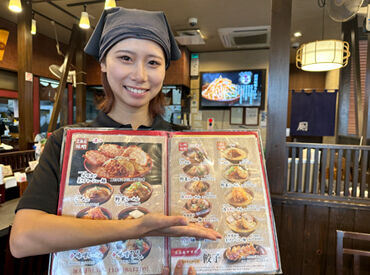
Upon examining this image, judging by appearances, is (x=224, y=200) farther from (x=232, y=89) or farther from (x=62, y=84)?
(x=232, y=89)

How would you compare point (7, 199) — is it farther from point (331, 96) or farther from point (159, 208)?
point (331, 96)

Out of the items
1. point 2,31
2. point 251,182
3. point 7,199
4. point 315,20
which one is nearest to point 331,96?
point 315,20

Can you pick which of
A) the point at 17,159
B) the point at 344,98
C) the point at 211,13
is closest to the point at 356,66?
the point at 344,98

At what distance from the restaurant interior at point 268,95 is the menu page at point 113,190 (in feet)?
0.70

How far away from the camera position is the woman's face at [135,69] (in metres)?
0.78

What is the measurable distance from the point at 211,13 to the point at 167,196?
12.3 feet

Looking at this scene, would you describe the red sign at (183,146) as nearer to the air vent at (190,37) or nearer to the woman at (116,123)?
the woman at (116,123)

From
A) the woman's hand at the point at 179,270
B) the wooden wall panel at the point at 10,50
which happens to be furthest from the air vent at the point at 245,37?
the woman's hand at the point at 179,270

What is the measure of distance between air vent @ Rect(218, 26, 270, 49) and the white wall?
11.8 inches

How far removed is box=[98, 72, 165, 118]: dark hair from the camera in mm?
946

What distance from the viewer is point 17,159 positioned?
2.37m

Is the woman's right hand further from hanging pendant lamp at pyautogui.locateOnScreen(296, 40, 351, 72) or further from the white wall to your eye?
the white wall

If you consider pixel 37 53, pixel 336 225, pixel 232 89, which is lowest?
pixel 336 225

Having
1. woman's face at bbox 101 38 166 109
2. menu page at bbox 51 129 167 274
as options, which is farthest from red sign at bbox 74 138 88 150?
woman's face at bbox 101 38 166 109
